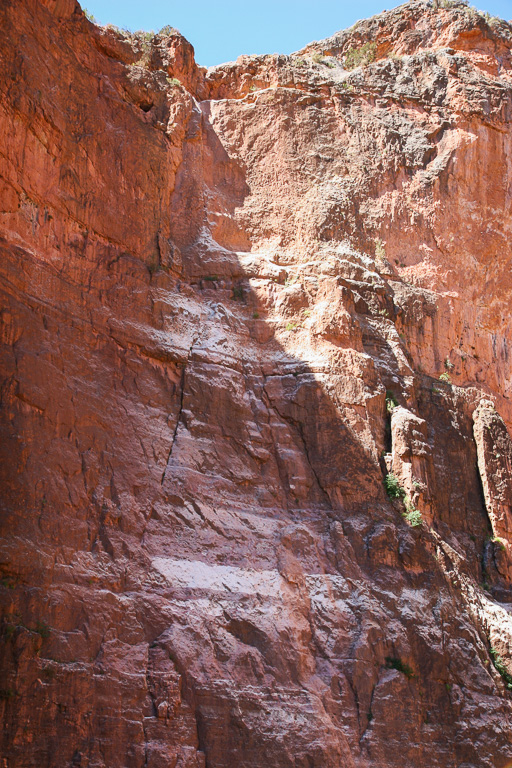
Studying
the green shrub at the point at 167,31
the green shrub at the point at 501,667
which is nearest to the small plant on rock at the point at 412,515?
the green shrub at the point at 501,667

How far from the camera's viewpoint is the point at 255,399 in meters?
19.0

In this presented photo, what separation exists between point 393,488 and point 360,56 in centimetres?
1522

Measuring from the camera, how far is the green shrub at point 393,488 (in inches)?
725

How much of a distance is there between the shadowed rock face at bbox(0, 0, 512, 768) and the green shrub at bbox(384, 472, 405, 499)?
8cm

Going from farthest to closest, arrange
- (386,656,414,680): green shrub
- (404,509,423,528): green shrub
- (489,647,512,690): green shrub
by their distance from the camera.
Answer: (404,509,423,528): green shrub < (489,647,512,690): green shrub < (386,656,414,680): green shrub

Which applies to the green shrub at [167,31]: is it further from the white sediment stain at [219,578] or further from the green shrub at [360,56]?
the white sediment stain at [219,578]

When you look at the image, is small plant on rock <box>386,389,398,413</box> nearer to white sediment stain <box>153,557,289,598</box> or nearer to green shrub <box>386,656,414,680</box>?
white sediment stain <box>153,557,289,598</box>

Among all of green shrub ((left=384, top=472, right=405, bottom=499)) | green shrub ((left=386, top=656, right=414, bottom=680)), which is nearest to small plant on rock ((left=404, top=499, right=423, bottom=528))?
green shrub ((left=384, top=472, right=405, bottom=499))

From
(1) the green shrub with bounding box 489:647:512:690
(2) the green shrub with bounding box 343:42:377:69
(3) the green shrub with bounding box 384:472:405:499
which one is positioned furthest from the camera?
(2) the green shrub with bounding box 343:42:377:69

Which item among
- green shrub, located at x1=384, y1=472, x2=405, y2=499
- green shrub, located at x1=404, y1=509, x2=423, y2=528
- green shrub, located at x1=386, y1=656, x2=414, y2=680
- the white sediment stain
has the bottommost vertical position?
green shrub, located at x1=386, y1=656, x2=414, y2=680

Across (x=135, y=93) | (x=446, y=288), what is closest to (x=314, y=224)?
(x=446, y=288)

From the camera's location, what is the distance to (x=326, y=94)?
2448 centimetres

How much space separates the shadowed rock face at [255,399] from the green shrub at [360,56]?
0.21 metres

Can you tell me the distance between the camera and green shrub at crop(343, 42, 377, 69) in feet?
85.0
